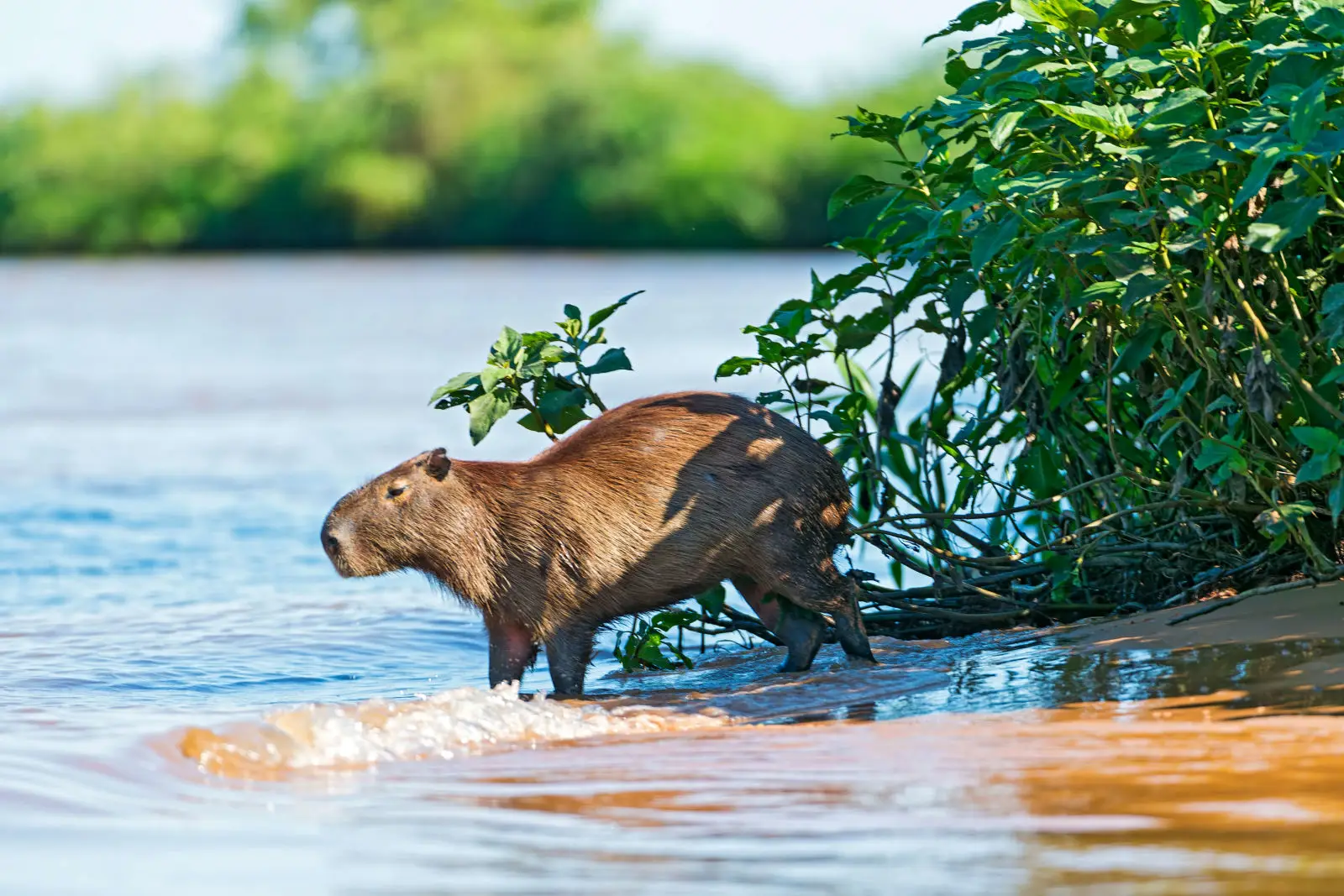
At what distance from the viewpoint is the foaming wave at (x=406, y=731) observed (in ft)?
13.7

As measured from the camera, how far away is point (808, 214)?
36344mm

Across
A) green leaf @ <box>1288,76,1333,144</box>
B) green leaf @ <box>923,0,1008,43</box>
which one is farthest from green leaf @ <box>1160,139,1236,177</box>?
green leaf @ <box>923,0,1008,43</box>

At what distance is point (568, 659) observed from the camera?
16.7 feet

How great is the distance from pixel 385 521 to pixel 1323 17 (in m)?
2.73

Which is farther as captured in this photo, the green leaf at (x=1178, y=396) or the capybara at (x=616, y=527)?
the capybara at (x=616, y=527)

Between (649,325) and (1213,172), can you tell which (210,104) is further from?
(1213,172)

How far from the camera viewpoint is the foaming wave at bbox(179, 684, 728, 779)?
4188 millimetres

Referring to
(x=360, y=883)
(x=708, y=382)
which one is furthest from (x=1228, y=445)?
(x=708, y=382)

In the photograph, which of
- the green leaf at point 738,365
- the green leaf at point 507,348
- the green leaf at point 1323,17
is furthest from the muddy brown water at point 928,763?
the green leaf at point 1323,17

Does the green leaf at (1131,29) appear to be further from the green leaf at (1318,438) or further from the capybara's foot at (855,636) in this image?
the capybara's foot at (855,636)

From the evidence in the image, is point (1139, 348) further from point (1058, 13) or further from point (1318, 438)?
point (1058, 13)

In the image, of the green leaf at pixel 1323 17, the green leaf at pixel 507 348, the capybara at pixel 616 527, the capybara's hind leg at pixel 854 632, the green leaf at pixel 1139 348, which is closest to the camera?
the green leaf at pixel 1323 17

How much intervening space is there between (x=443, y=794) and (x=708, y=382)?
10343mm

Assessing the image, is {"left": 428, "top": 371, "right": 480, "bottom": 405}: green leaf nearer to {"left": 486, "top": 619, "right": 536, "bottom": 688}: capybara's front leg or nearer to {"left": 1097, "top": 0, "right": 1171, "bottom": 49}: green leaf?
{"left": 486, "top": 619, "right": 536, "bottom": 688}: capybara's front leg
